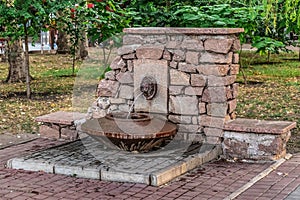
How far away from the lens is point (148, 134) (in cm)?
662

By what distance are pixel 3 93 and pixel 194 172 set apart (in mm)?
7381

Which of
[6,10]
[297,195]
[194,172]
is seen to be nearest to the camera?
[297,195]

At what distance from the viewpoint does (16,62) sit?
46.4 ft

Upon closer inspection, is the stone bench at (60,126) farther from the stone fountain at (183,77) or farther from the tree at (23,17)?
the tree at (23,17)

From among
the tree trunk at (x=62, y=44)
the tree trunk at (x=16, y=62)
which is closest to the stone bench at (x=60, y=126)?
the tree trunk at (x=16, y=62)

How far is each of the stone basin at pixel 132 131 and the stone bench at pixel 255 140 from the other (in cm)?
76

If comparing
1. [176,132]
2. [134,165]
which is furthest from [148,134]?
[176,132]

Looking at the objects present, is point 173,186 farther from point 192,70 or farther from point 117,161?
point 192,70

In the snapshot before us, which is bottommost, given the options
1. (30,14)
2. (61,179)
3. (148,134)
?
(61,179)

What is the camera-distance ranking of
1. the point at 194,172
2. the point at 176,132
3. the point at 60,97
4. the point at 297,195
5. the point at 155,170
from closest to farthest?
the point at 297,195 < the point at 155,170 < the point at 194,172 < the point at 176,132 < the point at 60,97

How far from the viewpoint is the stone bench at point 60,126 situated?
8133mm

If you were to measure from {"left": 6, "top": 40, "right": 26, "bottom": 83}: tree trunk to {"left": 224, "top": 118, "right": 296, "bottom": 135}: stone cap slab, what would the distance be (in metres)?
7.90

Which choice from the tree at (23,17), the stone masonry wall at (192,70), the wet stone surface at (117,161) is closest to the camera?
the wet stone surface at (117,161)

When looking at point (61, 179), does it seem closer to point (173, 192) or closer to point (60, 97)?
point (173, 192)
